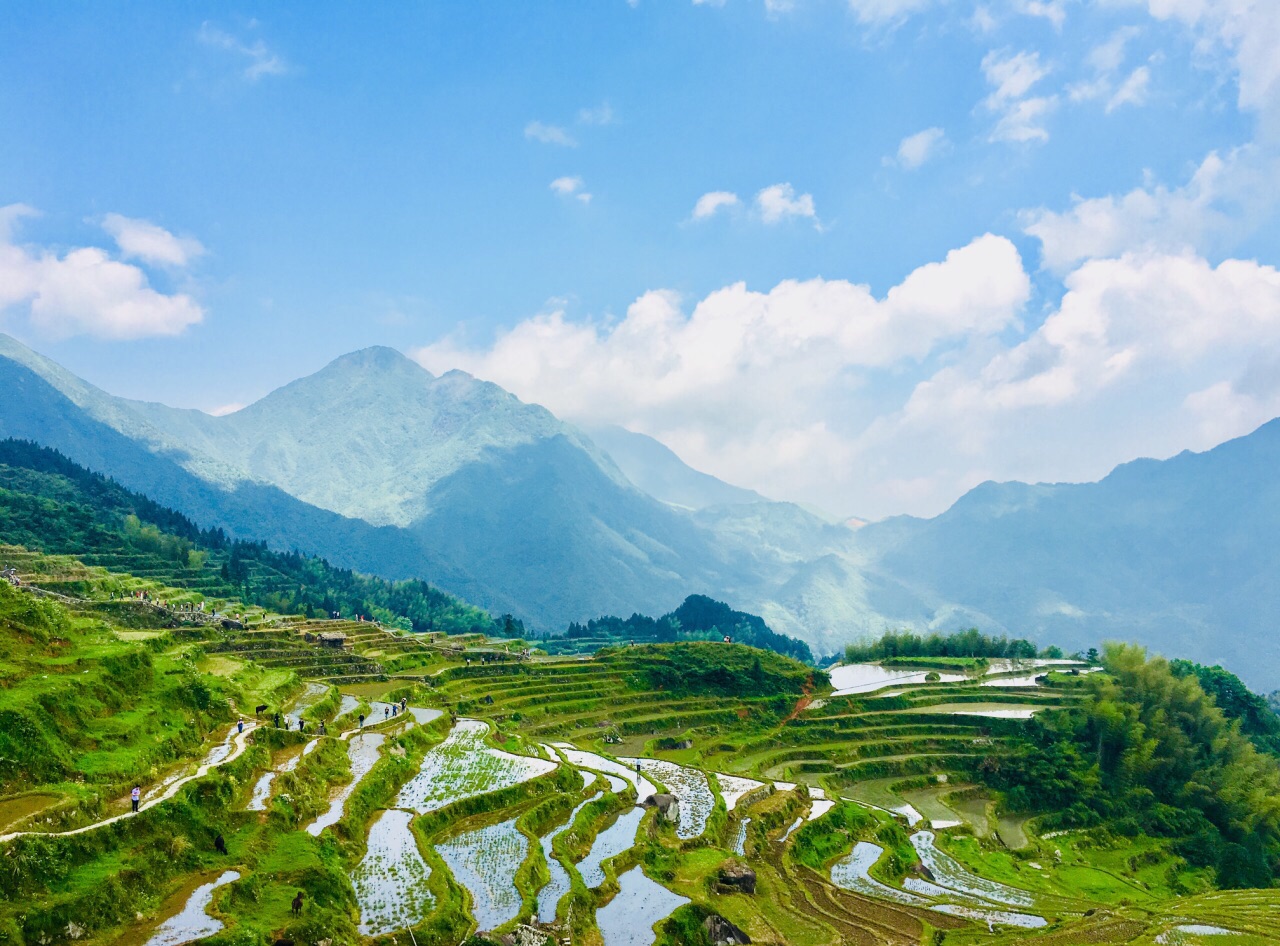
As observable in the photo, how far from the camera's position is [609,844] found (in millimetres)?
24406

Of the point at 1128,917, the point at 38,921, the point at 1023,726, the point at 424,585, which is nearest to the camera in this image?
the point at 38,921

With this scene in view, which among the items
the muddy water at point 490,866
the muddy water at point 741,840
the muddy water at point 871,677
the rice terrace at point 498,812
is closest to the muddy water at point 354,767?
the rice terrace at point 498,812

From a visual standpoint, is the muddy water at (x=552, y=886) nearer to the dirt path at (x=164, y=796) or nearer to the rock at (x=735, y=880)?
the rock at (x=735, y=880)

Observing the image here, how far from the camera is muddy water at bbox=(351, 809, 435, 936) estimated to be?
16703 millimetres

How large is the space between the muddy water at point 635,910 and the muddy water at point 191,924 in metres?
8.13

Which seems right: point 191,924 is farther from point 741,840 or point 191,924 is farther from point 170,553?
point 170,553

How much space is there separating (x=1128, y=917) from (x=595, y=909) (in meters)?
16.4

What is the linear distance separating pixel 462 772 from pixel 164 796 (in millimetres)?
12332

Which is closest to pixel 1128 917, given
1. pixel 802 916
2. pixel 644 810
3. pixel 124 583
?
pixel 802 916

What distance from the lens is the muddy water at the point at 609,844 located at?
2136 centimetres

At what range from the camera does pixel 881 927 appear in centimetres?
2144

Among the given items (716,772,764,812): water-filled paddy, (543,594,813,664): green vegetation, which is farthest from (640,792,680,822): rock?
(543,594,813,664): green vegetation

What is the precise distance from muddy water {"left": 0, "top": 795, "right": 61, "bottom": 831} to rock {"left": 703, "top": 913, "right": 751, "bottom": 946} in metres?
14.8

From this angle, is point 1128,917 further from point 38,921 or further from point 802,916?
point 38,921
